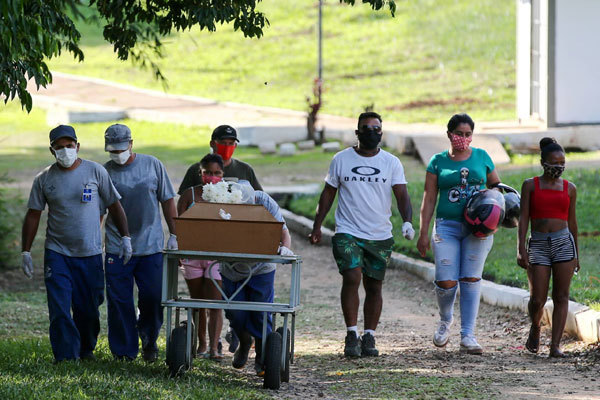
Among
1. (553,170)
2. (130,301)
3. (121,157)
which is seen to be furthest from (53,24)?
(553,170)

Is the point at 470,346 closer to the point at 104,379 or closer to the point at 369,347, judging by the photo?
the point at 369,347

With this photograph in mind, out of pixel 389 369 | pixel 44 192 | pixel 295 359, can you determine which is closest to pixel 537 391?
pixel 389 369

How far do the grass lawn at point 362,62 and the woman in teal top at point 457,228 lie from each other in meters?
18.4

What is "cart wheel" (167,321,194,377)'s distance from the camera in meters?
7.16

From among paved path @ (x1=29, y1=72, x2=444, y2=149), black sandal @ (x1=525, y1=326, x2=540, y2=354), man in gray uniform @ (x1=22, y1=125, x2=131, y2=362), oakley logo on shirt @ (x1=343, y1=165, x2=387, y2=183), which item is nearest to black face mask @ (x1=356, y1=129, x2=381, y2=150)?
Answer: oakley logo on shirt @ (x1=343, y1=165, x2=387, y2=183)

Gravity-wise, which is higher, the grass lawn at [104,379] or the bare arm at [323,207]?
the bare arm at [323,207]

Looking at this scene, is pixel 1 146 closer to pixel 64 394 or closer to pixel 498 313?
pixel 498 313

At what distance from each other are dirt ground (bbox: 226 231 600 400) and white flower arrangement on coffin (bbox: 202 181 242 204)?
126cm

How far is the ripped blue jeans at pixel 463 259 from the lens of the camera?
27.8ft

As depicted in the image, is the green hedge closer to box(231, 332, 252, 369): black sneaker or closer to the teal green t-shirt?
box(231, 332, 252, 369): black sneaker

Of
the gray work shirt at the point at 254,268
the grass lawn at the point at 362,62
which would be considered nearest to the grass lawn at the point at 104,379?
the gray work shirt at the point at 254,268

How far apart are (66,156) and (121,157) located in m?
0.47

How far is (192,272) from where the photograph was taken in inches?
320

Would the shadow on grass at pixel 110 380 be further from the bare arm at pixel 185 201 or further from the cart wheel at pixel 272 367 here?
the bare arm at pixel 185 201
